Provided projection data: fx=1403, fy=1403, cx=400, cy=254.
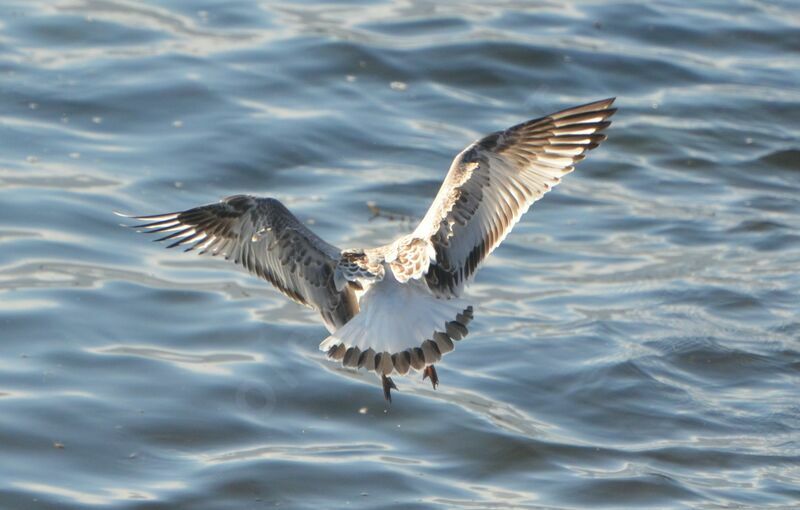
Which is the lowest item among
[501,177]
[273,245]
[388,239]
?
[273,245]

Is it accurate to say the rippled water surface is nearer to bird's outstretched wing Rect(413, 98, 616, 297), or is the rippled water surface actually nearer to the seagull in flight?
the seagull in flight

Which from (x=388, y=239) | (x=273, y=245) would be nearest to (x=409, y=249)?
(x=273, y=245)

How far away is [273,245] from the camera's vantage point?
7.11m

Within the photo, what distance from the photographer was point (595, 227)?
37.8ft

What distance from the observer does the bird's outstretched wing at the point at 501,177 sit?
23.6 ft

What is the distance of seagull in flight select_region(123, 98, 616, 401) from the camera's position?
21.1 feet

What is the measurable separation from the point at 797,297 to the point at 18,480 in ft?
19.0

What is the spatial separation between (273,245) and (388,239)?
146 inches

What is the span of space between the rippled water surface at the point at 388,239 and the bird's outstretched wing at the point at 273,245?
59.0 inches

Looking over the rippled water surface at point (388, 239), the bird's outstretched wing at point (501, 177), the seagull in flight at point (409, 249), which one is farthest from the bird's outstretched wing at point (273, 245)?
the rippled water surface at point (388, 239)

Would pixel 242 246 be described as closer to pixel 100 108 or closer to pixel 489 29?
pixel 100 108

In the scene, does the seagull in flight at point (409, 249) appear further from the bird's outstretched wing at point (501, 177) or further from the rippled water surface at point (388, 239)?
the rippled water surface at point (388, 239)

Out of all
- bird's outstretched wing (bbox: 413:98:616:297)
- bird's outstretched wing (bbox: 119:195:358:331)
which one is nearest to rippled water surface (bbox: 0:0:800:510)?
bird's outstretched wing (bbox: 119:195:358:331)

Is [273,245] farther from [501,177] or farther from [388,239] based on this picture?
[388,239]
